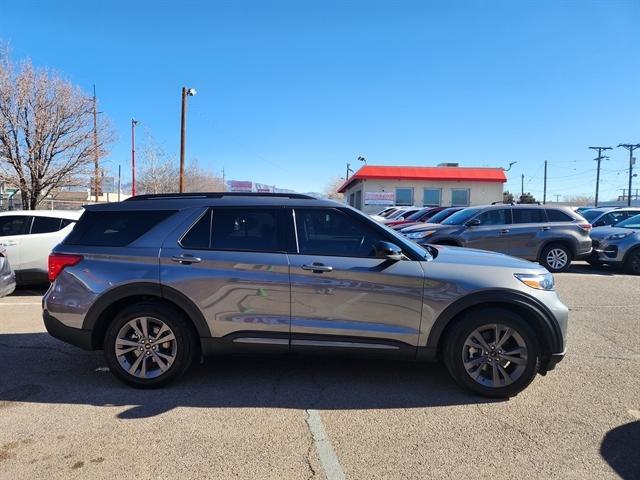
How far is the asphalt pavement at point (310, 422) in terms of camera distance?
9.61 ft

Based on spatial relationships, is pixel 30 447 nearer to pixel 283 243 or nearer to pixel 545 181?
pixel 283 243

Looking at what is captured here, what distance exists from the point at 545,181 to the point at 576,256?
65.2 metres

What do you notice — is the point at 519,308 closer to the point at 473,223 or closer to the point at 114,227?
the point at 114,227

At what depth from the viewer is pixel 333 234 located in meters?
4.12

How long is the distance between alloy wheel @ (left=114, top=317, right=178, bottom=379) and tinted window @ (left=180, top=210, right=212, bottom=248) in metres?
0.73

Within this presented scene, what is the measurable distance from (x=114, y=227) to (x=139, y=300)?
2.39ft

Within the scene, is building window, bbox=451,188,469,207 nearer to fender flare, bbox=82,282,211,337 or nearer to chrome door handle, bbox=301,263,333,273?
chrome door handle, bbox=301,263,333,273

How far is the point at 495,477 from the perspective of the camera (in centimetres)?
282

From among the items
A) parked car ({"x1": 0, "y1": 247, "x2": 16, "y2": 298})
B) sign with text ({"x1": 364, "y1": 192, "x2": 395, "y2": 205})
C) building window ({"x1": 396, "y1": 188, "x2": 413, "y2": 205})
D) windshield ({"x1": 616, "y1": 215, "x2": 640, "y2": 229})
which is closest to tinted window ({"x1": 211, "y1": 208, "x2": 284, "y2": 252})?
parked car ({"x1": 0, "y1": 247, "x2": 16, "y2": 298})

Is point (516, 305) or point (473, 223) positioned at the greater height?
point (473, 223)

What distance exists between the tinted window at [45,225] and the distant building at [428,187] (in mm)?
30433

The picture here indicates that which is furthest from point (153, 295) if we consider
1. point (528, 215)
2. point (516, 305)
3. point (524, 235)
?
point (528, 215)

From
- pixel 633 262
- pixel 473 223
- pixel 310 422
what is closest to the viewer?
pixel 310 422

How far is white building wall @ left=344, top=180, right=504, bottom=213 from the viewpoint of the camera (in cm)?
3747
